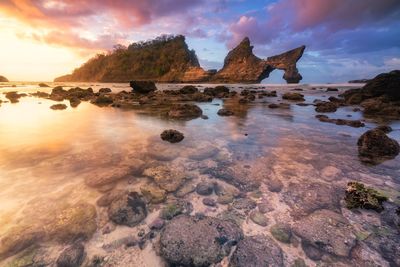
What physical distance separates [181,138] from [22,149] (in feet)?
16.8

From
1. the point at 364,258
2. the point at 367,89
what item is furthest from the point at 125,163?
the point at 367,89

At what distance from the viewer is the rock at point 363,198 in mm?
4199

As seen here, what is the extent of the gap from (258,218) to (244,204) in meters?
0.46

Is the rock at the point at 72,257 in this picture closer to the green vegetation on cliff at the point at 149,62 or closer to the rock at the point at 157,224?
the rock at the point at 157,224

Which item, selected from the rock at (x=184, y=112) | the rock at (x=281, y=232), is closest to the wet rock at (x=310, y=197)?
A: the rock at (x=281, y=232)

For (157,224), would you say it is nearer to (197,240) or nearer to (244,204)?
(197,240)

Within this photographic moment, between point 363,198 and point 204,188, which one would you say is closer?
point 363,198

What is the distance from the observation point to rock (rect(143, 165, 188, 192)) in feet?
16.3

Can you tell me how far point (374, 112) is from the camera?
56.3 feet

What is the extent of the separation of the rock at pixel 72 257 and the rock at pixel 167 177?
193cm

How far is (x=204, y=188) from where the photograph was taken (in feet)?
16.0

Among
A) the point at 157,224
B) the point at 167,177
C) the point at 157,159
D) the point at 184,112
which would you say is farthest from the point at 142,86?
the point at 157,224

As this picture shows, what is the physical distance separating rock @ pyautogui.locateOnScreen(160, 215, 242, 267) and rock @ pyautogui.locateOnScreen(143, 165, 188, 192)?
45.4 inches

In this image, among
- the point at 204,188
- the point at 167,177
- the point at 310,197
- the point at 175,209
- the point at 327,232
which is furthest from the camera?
the point at 167,177
